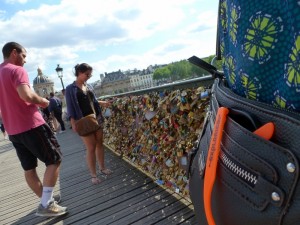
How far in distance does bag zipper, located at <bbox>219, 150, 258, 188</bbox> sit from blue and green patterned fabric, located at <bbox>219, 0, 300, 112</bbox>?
16 centimetres

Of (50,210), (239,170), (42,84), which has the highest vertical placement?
(239,170)

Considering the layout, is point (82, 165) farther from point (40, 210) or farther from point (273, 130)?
point (273, 130)

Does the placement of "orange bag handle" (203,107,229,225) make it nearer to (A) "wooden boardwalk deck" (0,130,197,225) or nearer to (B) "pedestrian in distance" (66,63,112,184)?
(A) "wooden boardwalk deck" (0,130,197,225)

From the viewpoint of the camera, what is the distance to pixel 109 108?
678 cm

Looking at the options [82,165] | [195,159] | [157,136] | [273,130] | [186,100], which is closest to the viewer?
[273,130]

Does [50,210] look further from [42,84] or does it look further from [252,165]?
[42,84]

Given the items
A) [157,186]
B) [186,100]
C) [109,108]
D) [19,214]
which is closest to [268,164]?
[186,100]

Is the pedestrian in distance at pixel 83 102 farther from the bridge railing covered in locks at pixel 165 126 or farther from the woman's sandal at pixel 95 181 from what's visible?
the bridge railing covered in locks at pixel 165 126

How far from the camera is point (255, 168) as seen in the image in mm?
650

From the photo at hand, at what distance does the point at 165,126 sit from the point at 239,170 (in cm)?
299

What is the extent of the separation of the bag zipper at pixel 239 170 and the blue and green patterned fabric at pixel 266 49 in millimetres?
155

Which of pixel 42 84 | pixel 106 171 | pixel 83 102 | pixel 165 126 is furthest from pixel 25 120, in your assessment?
pixel 42 84

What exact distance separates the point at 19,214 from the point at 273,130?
4.57m

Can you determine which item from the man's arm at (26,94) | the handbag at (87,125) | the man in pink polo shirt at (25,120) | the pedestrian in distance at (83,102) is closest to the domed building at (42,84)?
the pedestrian in distance at (83,102)
